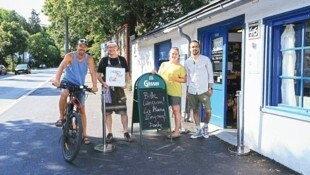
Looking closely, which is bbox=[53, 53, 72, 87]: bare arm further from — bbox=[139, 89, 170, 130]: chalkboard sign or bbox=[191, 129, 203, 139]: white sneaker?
bbox=[191, 129, 203, 139]: white sneaker

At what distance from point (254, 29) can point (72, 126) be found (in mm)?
3440

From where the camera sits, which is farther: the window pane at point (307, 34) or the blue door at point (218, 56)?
the blue door at point (218, 56)

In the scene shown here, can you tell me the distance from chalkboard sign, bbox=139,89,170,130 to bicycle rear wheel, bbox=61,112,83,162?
152 cm

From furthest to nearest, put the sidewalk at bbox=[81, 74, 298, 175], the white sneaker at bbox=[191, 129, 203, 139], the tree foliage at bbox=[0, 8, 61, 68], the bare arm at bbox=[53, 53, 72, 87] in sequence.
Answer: the tree foliage at bbox=[0, 8, 61, 68] → the white sneaker at bbox=[191, 129, 203, 139] → the bare arm at bbox=[53, 53, 72, 87] → the sidewalk at bbox=[81, 74, 298, 175]

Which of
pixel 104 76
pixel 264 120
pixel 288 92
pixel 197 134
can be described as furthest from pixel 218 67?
pixel 288 92

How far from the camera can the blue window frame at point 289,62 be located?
5688 millimetres

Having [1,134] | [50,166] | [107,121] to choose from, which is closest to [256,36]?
[107,121]

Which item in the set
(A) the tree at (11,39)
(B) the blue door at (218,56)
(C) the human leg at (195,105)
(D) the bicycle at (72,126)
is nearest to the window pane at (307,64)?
(B) the blue door at (218,56)

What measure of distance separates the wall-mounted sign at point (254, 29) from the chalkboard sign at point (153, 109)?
6.36ft

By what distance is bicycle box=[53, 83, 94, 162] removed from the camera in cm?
604

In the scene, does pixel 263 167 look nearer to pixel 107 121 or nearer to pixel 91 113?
pixel 107 121

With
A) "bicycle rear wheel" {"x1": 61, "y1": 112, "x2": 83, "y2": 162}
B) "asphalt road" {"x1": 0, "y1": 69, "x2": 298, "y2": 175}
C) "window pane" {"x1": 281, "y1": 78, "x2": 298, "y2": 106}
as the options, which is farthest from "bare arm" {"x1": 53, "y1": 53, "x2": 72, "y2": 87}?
"window pane" {"x1": 281, "y1": 78, "x2": 298, "y2": 106}

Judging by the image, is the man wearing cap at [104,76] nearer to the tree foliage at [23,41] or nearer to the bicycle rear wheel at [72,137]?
the bicycle rear wheel at [72,137]

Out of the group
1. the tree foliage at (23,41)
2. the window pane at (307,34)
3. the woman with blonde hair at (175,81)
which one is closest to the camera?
the window pane at (307,34)
